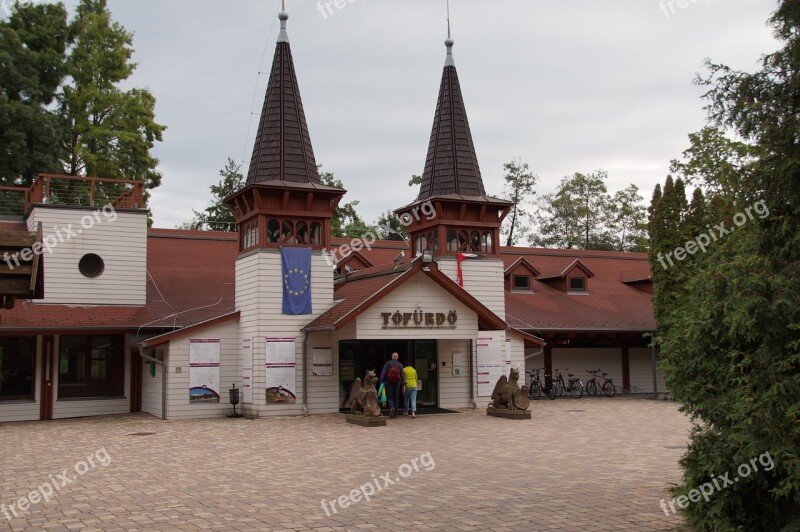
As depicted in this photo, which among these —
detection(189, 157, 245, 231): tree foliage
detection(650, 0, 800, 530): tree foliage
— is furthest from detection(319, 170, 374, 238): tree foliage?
detection(650, 0, 800, 530): tree foliage

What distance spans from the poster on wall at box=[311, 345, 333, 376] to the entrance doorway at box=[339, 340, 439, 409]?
23.9 inches

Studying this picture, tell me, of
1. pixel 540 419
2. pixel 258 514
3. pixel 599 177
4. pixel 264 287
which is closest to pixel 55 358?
pixel 264 287

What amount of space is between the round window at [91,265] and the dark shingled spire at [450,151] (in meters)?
10.00

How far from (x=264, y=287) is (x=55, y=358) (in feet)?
20.6

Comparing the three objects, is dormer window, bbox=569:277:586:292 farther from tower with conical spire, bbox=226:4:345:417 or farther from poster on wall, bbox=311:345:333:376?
poster on wall, bbox=311:345:333:376

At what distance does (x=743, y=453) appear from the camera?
7.23m

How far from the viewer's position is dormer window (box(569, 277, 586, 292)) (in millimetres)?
31672

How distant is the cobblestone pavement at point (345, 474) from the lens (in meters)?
8.66

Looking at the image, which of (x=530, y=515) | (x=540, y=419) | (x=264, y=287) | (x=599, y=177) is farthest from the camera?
(x=599, y=177)

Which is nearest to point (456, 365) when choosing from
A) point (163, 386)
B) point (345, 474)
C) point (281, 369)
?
point (281, 369)

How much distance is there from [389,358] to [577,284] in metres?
12.2

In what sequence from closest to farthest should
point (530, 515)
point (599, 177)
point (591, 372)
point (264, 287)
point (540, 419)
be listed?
1. point (530, 515)
2. point (540, 419)
3. point (264, 287)
4. point (591, 372)
5. point (599, 177)

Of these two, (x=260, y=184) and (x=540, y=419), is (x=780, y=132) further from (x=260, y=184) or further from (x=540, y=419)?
(x=260, y=184)

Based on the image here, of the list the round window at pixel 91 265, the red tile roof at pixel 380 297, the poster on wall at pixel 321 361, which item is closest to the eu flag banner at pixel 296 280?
the red tile roof at pixel 380 297
